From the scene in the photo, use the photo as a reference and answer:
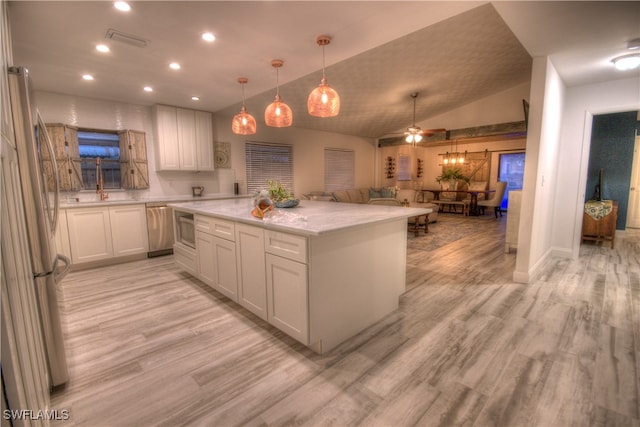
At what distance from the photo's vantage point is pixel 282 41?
2652mm

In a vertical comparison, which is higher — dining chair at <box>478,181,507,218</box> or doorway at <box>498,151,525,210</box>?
doorway at <box>498,151,525,210</box>

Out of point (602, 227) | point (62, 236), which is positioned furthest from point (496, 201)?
point (62, 236)

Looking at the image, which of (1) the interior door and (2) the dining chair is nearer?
(1) the interior door

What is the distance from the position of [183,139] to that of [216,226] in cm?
285

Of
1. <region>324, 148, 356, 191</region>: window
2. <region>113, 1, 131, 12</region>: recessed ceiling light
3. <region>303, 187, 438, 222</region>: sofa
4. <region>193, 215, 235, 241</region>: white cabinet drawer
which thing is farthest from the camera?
<region>324, 148, 356, 191</region>: window

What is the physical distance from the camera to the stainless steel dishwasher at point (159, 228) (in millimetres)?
4402

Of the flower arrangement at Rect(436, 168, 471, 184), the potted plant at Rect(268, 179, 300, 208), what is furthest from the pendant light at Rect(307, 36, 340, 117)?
the flower arrangement at Rect(436, 168, 471, 184)

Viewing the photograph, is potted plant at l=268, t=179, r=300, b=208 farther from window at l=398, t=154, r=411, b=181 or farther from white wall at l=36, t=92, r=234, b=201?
window at l=398, t=154, r=411, b=181

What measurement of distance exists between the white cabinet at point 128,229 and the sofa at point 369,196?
3.32 meters

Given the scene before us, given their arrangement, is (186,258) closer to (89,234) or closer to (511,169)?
(89,234)

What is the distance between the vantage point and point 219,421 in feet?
4.85

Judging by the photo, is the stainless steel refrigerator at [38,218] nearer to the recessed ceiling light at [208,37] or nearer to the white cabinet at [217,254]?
the white cabinet at [217,254]

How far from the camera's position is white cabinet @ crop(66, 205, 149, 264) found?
3822 millimetres

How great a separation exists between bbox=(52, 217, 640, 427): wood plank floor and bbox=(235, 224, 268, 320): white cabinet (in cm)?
19
